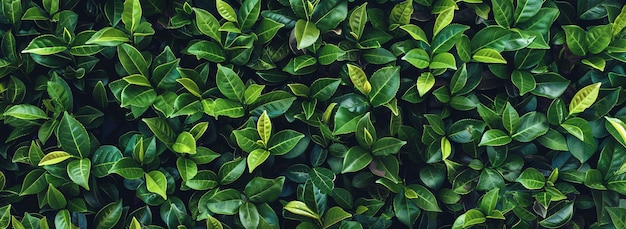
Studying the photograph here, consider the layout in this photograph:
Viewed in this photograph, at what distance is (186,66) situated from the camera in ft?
6.71

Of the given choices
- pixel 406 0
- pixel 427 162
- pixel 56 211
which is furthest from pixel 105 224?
pixel 406 0

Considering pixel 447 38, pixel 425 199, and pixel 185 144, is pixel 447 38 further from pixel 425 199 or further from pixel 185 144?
pixel 185 144

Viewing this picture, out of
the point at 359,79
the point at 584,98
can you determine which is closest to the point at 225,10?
the point at 359,79

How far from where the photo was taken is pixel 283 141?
188cm

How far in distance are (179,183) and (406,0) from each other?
992 mm

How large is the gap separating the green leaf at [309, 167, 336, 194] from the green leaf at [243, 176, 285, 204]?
0.34 ft

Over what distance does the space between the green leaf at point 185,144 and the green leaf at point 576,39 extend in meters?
1.25

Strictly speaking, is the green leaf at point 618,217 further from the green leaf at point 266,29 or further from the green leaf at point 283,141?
the green leaf at point 266,29

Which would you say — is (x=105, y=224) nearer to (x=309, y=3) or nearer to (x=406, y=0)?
(x=309, y=3)

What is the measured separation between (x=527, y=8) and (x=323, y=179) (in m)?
0.86

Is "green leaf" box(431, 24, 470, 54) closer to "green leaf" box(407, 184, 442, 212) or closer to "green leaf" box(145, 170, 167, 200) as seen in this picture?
"green leaf" box(407, 184, 442, 212)

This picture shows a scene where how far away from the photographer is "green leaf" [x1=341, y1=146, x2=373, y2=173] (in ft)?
6.08

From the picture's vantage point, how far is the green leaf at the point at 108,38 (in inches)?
72.9

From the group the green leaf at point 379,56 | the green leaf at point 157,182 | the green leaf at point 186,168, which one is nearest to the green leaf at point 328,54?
the green leaf at point 379,56
